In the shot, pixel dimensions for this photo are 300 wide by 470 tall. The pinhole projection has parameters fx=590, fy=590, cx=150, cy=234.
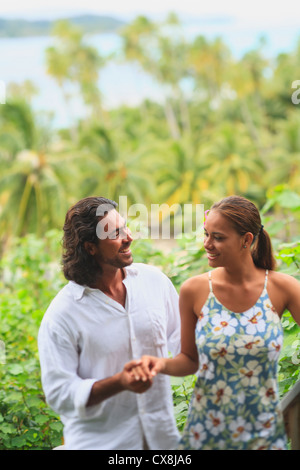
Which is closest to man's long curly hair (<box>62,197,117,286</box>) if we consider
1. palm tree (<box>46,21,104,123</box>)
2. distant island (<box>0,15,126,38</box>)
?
palm tree (<box>46,21,104,123</box>)

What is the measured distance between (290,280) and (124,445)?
0.70 metres

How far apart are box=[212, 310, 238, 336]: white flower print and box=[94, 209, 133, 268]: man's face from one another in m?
0.32

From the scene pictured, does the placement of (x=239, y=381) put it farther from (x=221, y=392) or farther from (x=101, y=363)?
(x=101, y=363)

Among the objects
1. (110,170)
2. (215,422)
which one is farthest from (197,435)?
(110,170)

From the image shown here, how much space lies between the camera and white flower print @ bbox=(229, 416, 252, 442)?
5.60 ft

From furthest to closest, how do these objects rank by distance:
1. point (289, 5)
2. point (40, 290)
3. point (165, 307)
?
point (289, 5) < point (40, 290) < point (165, 307)

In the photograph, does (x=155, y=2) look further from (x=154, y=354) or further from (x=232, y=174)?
(x=154, y=354)

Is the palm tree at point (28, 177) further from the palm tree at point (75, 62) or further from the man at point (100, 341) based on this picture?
the palm tree at point (75, 62)

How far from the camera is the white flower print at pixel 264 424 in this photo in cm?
171

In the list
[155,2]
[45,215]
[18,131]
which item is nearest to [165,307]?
[45,215]

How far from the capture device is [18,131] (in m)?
25.2

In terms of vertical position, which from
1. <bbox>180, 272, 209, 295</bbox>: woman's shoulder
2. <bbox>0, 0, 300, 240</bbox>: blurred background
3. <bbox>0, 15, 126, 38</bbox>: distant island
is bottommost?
<bbox>180, 272, 209, 295</bbox>: woman's shoulder

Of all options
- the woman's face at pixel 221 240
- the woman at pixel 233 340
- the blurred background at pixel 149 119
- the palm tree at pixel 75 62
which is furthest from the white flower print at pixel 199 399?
the palm tree at pixel 75 62

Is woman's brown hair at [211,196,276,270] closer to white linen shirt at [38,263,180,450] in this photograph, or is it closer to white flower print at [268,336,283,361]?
white flower print at [268,336,283,361]
